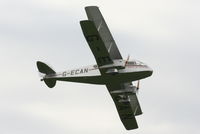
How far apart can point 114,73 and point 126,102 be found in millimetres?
9089

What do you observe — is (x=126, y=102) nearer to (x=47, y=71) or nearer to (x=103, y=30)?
(x=47, y=71)

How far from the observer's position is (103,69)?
233 feet

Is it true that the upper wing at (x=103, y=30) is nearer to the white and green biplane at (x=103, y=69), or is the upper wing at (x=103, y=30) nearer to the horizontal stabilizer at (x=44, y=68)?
the white and green biplane at (x=103, y=69)

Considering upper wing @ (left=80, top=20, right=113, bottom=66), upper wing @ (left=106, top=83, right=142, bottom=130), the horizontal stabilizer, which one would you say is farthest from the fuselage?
the horizontal stabilizer

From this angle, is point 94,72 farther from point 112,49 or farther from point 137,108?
point 137,108

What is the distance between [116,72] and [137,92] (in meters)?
5.74

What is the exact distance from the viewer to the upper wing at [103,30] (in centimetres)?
7256

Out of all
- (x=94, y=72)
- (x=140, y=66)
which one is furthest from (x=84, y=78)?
(x=140, y=66)

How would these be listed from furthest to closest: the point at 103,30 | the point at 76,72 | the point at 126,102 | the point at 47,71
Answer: the point at 126,102
the point at 47,71
the point at 76,72
the point at 103,30

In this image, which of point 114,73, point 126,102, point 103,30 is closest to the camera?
point 114,73

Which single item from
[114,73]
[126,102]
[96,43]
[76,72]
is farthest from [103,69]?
[126,102]

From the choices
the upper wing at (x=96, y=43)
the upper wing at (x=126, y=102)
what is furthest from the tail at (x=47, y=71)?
the upper wing at (x=96, y=43)

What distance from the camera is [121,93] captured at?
7625 centimetres

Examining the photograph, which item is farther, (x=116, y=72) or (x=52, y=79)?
(x=52, y=79)
